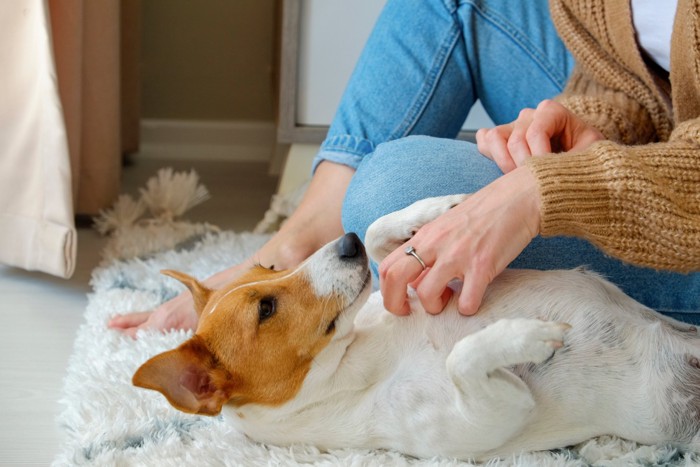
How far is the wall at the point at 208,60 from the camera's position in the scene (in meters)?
2.94

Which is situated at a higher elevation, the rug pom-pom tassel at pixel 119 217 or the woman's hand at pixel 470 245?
the woman's hand at pixel 470 245

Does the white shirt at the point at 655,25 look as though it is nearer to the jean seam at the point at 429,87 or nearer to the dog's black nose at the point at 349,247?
the jean seam at the point at 429,87

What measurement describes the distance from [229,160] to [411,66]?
5.12 ft

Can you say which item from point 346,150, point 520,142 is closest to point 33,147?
point 346,150

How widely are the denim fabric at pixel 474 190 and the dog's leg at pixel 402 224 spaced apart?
100mm

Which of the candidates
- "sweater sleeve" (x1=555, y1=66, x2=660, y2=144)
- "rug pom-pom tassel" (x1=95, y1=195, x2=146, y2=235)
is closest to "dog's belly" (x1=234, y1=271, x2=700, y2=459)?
"sweater sleeve" (x1=555, y1=66, x2=660, y2=144)

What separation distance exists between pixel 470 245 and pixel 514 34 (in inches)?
26.6

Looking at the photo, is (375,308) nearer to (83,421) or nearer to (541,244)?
(541,244)

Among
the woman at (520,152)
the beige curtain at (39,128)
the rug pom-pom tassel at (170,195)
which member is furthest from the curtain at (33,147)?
the rug pom-pom tassel at (170,195)

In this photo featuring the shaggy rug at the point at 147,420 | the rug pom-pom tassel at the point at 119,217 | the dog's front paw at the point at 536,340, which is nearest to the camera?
the dog's front paw at the point at 536,340

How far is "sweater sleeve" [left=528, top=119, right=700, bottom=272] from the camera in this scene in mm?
1086

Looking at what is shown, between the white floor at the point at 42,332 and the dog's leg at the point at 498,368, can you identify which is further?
the white floor at the point at 42,332

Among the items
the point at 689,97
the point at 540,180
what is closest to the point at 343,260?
the point at 540,180

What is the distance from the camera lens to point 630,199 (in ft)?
3.59
